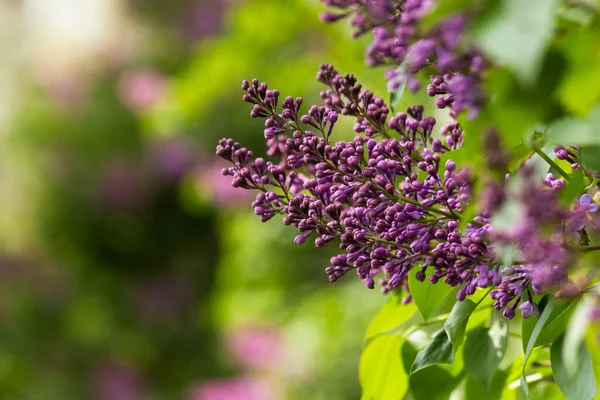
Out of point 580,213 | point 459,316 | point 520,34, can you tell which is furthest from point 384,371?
point 520,34

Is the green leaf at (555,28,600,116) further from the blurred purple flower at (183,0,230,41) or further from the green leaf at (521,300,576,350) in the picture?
the blurred purple flower at (183,0,230,41)

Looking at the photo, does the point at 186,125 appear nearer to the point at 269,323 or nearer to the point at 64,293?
the point at 269,323

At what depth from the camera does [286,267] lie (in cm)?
299

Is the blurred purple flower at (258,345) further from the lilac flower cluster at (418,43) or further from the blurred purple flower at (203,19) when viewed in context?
the blurred purple flower at (203,19)

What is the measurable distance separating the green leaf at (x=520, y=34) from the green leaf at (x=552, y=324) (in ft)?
0.70

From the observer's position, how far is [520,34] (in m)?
0.25

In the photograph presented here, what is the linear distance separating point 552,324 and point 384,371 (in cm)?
17

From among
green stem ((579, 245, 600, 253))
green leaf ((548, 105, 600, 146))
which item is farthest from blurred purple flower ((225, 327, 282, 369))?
green leaf ((548, 105, 600, 146))

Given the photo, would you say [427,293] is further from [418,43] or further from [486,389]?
[418,43]

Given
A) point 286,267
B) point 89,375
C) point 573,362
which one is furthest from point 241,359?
point 573,362

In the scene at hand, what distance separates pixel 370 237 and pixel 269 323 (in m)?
2.53

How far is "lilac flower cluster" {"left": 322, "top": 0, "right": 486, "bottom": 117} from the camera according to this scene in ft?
0.90

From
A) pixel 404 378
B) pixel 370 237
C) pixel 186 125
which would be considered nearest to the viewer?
pixel 370 237

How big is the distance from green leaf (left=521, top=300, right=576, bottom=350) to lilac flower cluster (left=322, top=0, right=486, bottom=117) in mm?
146
